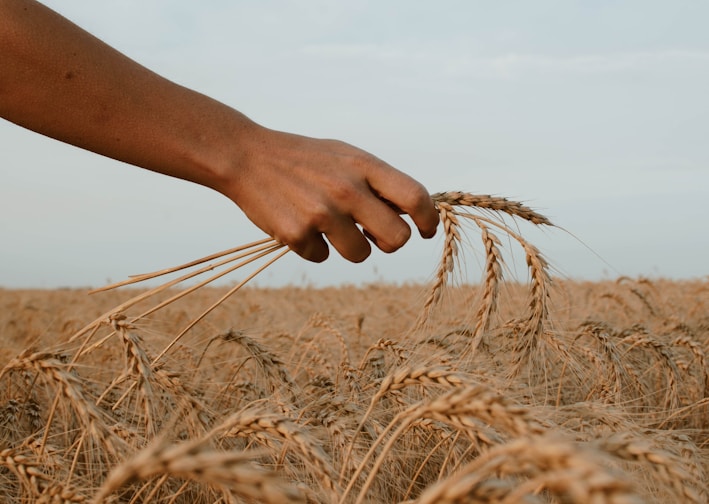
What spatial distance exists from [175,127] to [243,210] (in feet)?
0.79

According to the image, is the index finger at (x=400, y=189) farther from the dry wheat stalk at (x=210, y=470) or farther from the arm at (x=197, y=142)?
the dry wheat stalk at (x=210, y=470)

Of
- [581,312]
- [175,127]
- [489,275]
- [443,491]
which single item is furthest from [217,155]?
[581,312]

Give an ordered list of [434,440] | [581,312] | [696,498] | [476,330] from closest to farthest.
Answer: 1. [696,498]
2. [476,330]
3. [434,440]
4. [581,312]

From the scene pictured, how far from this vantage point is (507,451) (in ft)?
2.80

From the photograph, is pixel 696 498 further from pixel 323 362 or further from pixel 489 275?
pixel 323 362

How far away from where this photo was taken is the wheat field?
894 mm

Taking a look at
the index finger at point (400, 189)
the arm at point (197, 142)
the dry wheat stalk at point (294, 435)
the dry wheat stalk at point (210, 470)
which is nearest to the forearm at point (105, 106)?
the arm at point (197, 142)

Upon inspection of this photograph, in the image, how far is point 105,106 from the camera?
5.52 feet

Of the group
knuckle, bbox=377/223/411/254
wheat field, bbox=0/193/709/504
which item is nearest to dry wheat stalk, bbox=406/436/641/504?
wheat field, bbox=0/193/709/504

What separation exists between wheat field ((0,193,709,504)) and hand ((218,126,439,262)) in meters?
0.34

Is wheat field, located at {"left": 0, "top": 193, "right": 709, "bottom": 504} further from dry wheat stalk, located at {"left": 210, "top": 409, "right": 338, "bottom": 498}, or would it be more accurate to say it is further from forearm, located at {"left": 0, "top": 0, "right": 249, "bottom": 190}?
forearm, located at {"left": 0, "top": 0, "right": 249, "bottom": 190}

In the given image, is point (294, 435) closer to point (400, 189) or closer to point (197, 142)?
point (400, 189)

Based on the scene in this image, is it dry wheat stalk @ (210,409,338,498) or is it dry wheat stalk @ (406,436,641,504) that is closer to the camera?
dry wheat stalk @ (406,436,641,504)

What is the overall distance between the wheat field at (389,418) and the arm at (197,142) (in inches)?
13.8
